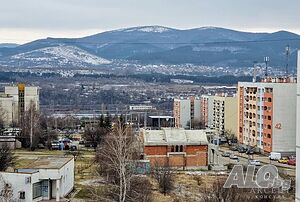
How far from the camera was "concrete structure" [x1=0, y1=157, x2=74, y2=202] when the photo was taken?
1182cm

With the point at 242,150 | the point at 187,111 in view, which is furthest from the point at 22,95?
the point at 242,150

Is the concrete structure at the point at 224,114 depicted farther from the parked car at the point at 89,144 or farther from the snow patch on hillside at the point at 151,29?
the snow patch on hillside at the point at 151,29

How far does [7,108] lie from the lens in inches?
1272

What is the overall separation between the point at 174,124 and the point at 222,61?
97.8 meters

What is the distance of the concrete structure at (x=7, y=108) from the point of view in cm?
3107

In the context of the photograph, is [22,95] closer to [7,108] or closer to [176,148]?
[7,108]

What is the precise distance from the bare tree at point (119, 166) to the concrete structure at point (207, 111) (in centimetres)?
1742

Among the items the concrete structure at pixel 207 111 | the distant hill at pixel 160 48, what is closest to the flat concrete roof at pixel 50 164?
the concrete structure at pixel 207 111

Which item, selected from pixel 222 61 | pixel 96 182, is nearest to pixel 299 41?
pixel 222 61

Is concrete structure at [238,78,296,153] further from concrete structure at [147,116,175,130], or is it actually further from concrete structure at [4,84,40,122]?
concrete structure at [4,84,40,122]

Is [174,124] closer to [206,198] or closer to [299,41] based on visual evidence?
[206,198]

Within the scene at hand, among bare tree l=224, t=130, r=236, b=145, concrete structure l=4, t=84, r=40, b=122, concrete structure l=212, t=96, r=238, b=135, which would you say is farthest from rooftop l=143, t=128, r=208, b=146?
concrete structure l=4, t=84, r=40, b=122

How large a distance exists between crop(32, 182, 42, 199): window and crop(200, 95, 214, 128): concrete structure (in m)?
22.1

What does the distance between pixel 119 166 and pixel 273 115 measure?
13212 millimetres
